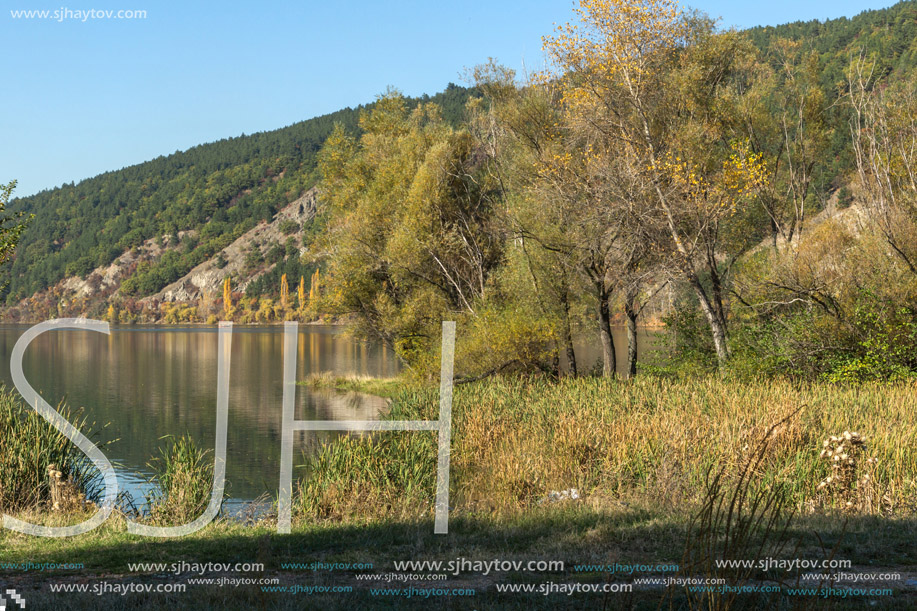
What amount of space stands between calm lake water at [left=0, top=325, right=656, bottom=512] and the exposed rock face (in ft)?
278

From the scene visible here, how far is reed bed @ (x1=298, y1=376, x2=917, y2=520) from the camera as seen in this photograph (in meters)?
9.18

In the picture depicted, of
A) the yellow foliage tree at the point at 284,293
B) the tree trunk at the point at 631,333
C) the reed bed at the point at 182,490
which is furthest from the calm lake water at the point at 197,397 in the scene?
the yellow foliage tree at the point at 284,293

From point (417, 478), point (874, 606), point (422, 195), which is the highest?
point (422, 195)

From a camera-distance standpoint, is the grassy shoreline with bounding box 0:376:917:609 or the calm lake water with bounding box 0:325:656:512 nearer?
the grassy shoreline with bounding box 0:376:917:609

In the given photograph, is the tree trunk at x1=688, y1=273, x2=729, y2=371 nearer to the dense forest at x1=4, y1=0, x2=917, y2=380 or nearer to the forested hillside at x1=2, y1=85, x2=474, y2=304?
the dense forest at x1=4, y1=0, x2=917, y2=380

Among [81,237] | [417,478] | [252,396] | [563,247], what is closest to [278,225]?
[81,237]

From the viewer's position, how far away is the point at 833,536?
6805 mm

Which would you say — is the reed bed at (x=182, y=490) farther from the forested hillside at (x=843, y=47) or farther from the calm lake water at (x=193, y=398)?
the forested hillside at (x=843, y=47)

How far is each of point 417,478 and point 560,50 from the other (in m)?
14.2

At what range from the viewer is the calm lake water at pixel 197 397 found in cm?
1828

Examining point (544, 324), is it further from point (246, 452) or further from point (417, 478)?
point (417, 478)

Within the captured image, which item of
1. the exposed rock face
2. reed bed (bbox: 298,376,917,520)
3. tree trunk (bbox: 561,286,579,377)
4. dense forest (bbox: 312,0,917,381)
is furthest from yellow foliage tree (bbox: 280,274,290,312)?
reed bed (bbox: 298,376,917,520)

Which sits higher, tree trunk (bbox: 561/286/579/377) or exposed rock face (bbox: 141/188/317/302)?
exposed rock face (bbox: 141/188/317/302)

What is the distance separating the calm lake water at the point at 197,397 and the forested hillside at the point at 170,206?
97096mm
